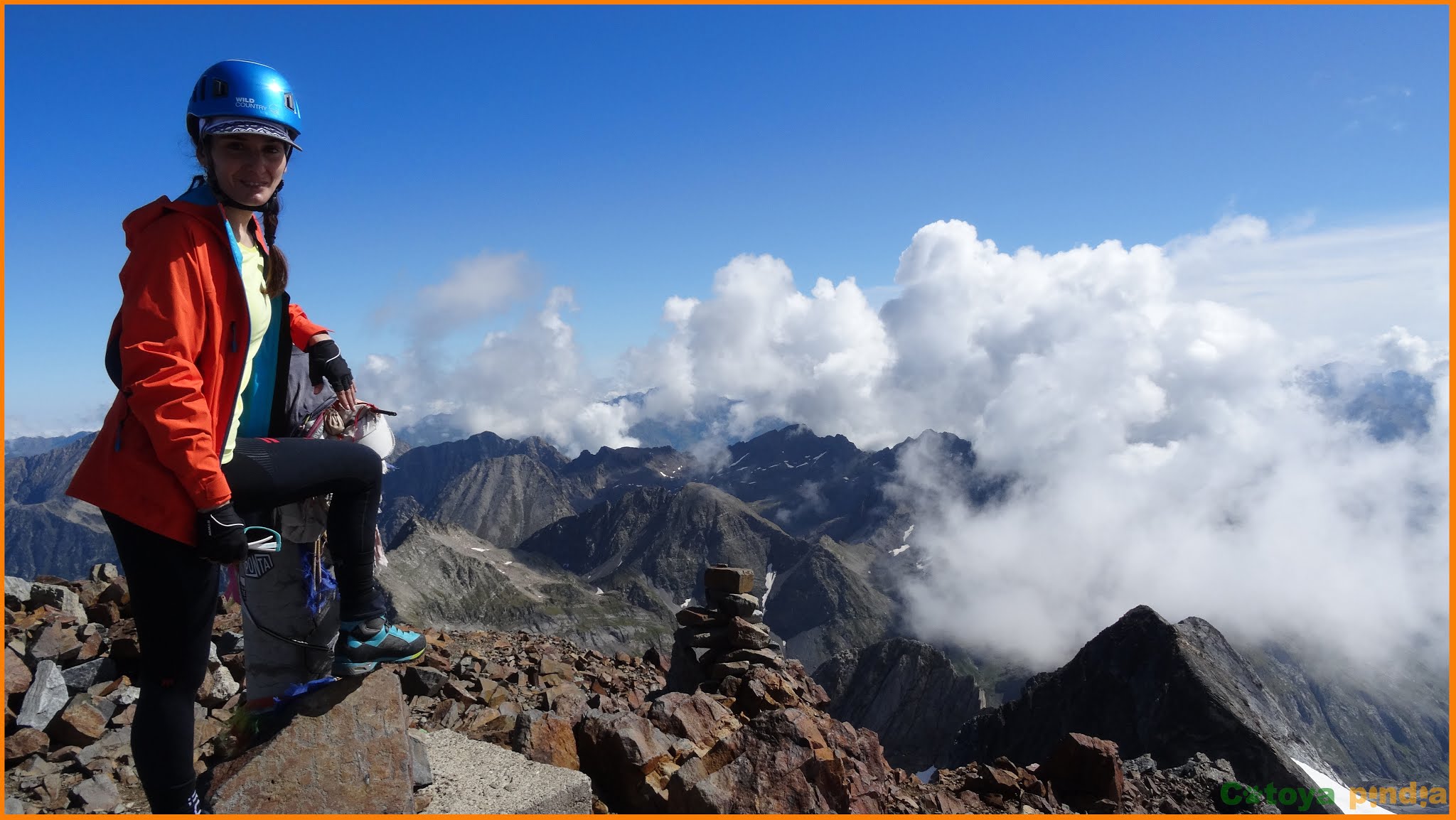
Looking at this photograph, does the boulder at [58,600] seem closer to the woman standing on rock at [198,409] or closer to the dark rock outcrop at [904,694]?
the woman standing on rock at [198,409]

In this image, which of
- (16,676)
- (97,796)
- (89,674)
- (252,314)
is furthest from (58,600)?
(252,314)

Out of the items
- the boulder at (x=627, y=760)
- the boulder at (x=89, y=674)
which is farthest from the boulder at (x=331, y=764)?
the boulder at (x=89, y=674)

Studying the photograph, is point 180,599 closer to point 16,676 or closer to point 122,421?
point 122,421

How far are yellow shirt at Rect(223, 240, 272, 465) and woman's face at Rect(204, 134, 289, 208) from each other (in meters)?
0.48

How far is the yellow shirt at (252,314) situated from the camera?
20.3 ft

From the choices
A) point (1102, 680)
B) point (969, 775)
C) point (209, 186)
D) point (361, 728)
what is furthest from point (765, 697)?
point (1102, 680)

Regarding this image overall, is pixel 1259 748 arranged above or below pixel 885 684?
above

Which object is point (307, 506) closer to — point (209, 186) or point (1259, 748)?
point (209, 186)

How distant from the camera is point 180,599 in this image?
600 centimetres

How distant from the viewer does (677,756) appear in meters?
10.9

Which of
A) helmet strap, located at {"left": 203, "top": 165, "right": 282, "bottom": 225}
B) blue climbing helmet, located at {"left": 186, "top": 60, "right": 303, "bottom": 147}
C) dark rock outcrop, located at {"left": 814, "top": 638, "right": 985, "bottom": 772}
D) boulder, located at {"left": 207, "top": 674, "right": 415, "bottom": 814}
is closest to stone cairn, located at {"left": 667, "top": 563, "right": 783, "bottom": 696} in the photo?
boulder, located at {"left": 207, "top": 674, "right": 415, "bottom": 814}

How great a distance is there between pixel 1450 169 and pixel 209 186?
15.1 metres

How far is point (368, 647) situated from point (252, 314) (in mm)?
3514

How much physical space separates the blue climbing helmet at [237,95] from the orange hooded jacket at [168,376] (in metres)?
→ 0.80
